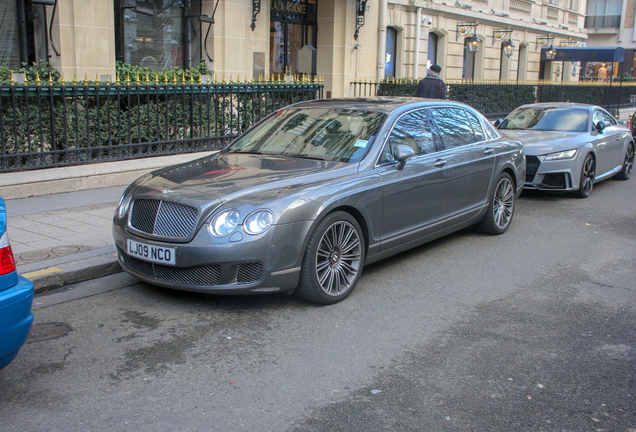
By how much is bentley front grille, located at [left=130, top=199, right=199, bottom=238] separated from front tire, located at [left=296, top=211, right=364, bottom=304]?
0.94 metres

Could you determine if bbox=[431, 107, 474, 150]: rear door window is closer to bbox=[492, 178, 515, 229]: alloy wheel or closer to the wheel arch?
bbox=[492, 178, 515, 229]: alloy wheel

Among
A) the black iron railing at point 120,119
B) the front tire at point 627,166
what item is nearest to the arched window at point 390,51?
the black iron railing at point 120,119

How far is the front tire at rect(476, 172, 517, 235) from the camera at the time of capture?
7.43 meters

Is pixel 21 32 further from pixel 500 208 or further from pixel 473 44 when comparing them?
pixel 473 44

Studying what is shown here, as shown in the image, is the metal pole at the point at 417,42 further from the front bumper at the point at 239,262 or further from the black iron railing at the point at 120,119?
the front bumper at the point at 239,262

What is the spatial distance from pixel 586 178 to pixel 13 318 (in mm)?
9450

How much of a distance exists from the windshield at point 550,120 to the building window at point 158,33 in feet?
24.7

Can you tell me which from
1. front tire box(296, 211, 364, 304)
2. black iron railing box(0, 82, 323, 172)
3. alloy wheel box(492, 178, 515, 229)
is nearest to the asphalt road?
front tire box(296, 211, 364, 304)

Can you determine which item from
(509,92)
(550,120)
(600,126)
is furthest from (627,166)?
(509,92)

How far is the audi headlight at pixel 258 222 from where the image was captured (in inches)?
Result: 183

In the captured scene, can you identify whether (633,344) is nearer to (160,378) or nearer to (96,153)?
(160,378)

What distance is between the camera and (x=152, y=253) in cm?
480

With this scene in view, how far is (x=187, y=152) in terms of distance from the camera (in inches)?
434

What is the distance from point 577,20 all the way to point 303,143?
36.6 m
